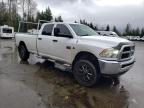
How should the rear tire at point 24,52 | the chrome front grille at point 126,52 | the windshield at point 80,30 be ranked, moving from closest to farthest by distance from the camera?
1. the chrome front grille at point 126,52
2. the windshield at point 80,30
3. the rear tire at point 24,52

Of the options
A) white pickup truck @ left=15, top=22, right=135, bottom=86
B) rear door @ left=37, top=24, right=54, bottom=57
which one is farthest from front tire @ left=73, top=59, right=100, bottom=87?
rear door @ left=37, top=24, right=54, bottom=57

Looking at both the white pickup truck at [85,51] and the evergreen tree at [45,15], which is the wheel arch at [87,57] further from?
the evergreen tree at [45,15]

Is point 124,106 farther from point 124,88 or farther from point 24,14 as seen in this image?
point 24,14

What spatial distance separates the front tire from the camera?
633 cm

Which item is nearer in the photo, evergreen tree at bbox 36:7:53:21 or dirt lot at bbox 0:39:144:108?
dirt lot at bbox 0:39:144:108

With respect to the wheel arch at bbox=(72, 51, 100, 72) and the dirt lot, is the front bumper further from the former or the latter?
the dirt lot

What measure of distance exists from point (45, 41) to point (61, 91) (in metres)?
2.85

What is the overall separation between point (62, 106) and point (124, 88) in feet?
8.30

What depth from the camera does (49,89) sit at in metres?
6.11

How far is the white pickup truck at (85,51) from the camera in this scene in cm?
610

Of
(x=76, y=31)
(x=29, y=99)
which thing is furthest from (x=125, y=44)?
(x=29, y=99)

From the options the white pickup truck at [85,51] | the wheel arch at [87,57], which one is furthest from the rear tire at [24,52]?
the wheel arch at [87,57]

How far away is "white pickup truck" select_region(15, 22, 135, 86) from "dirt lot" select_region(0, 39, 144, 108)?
0.53 m

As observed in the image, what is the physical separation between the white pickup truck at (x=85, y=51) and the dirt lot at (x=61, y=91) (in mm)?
527
